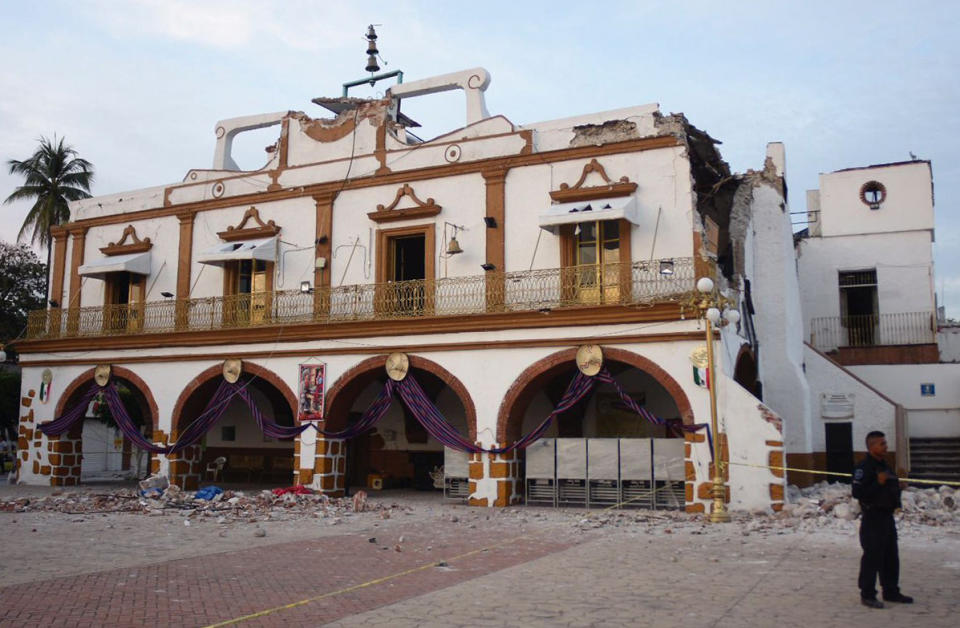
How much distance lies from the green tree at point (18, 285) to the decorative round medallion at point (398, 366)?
22.8 metres

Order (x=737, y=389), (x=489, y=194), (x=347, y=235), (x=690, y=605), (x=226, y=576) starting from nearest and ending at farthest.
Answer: (x=690, y=605)
(x=226, y=576)
(x=737, y=389)
(x=489, y=194)
(x=347, y=235)

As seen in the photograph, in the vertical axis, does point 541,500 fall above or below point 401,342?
below

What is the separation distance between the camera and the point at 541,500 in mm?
16375

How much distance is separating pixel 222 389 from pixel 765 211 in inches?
503

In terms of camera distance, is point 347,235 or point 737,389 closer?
point 737,389

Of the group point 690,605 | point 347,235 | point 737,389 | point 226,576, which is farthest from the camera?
point 347,235

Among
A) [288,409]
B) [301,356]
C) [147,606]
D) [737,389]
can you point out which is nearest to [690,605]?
[147,606]

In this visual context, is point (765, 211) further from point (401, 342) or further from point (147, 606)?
point (147, 606)

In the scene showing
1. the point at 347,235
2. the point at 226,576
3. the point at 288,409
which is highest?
the point at 347,235

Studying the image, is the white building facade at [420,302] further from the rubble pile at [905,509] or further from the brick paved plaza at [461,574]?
the brick paved plaza at [461,574]

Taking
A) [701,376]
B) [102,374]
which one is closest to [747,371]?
[701,376]

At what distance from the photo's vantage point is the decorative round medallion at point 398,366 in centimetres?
1747

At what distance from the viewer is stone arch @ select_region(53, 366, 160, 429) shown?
2034cm

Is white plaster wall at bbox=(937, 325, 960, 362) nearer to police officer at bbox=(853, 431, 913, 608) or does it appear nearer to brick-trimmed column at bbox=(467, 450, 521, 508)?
brick-trimmed column at bbox=(467, 450, 521, 508)
